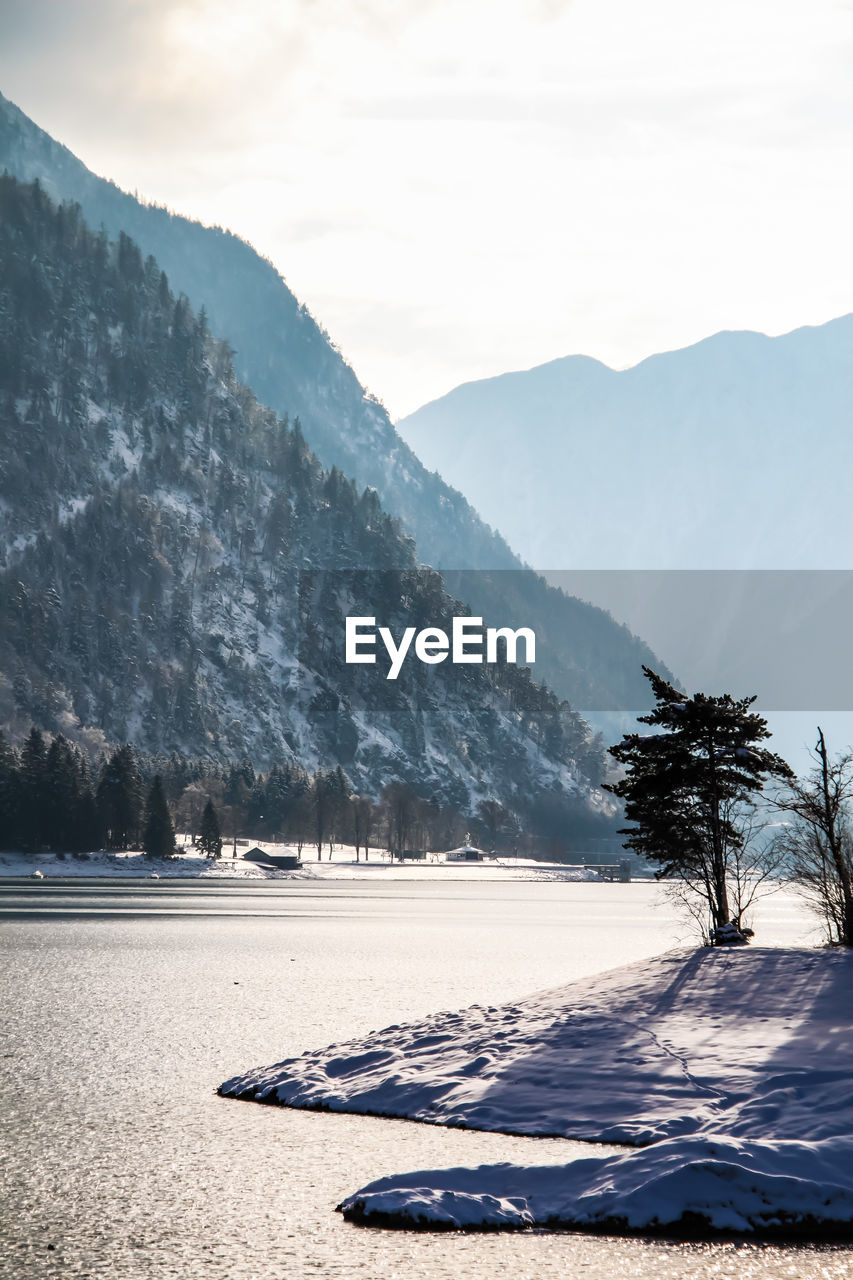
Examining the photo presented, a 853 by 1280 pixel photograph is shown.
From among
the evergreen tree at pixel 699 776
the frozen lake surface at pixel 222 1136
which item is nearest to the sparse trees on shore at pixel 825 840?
the evergreen tree at pixel 699 776

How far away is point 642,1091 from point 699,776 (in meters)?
23.7

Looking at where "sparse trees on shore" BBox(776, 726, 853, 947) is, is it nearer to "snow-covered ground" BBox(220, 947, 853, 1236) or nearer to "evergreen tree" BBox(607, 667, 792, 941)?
"evergreen tree" BBox(607, 667, 792, 941)

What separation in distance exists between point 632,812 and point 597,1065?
23.7m

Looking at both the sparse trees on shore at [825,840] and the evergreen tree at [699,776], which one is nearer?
the sparse trees on shore at [825,840]

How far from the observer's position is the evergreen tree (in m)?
49.2

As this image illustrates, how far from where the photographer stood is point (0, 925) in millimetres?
87375

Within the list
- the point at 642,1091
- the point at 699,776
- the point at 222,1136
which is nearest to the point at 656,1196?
the point at 642,1091

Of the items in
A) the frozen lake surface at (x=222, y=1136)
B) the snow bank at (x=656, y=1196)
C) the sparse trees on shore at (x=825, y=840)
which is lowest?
the frozen lake surface at (x=222, y=1136)

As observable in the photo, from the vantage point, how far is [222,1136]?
2566cm

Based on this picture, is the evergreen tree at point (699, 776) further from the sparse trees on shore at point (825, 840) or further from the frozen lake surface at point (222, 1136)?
the frozen lake surface at point (222, 1136)

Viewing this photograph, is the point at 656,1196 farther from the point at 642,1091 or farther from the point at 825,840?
the point at 825,840

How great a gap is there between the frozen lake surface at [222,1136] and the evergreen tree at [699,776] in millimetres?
8999

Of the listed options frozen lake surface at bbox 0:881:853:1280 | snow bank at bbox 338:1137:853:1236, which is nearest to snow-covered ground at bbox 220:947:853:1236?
snow bank at bbox 338:1137:853:1236

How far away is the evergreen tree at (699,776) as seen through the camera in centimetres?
4919
